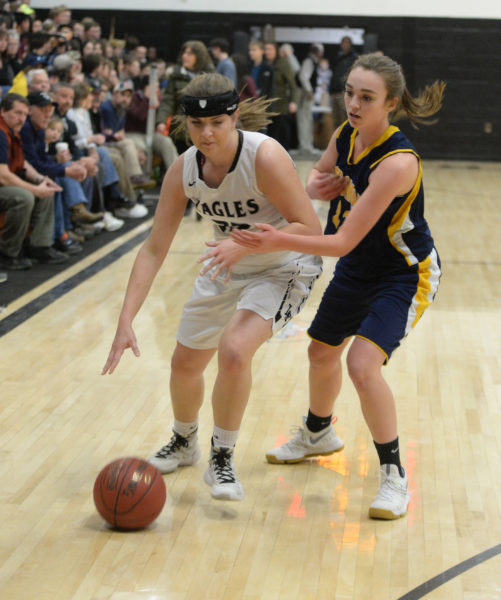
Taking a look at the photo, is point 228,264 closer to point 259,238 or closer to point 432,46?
point 259,238

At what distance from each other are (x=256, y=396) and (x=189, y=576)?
6.11ft

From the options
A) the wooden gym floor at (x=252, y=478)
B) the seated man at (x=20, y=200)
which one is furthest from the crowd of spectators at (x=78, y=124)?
the wooden gym floor at (x=252, y=478)

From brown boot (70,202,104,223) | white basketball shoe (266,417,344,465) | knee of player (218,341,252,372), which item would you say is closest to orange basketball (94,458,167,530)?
knee of player (218,341,252,372)

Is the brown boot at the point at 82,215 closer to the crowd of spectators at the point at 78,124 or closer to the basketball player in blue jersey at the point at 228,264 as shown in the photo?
the crowd of spectators at the point at 78,124

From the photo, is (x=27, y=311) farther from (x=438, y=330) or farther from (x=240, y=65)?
(x=240, y=65)

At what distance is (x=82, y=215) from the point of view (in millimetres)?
8703

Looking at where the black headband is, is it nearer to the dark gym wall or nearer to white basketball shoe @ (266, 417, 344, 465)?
white basketball shoe @ (266, 417, 344, 465)

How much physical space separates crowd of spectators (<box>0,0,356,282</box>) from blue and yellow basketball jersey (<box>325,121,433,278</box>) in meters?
3.47

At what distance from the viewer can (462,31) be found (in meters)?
16.5

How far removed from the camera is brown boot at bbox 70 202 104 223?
8.59 metres

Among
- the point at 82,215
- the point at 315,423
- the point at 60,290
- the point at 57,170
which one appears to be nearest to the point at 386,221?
the point at 315,423

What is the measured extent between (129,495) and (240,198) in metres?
1.15

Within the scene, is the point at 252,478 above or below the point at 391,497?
below

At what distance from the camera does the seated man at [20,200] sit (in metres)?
7.16
